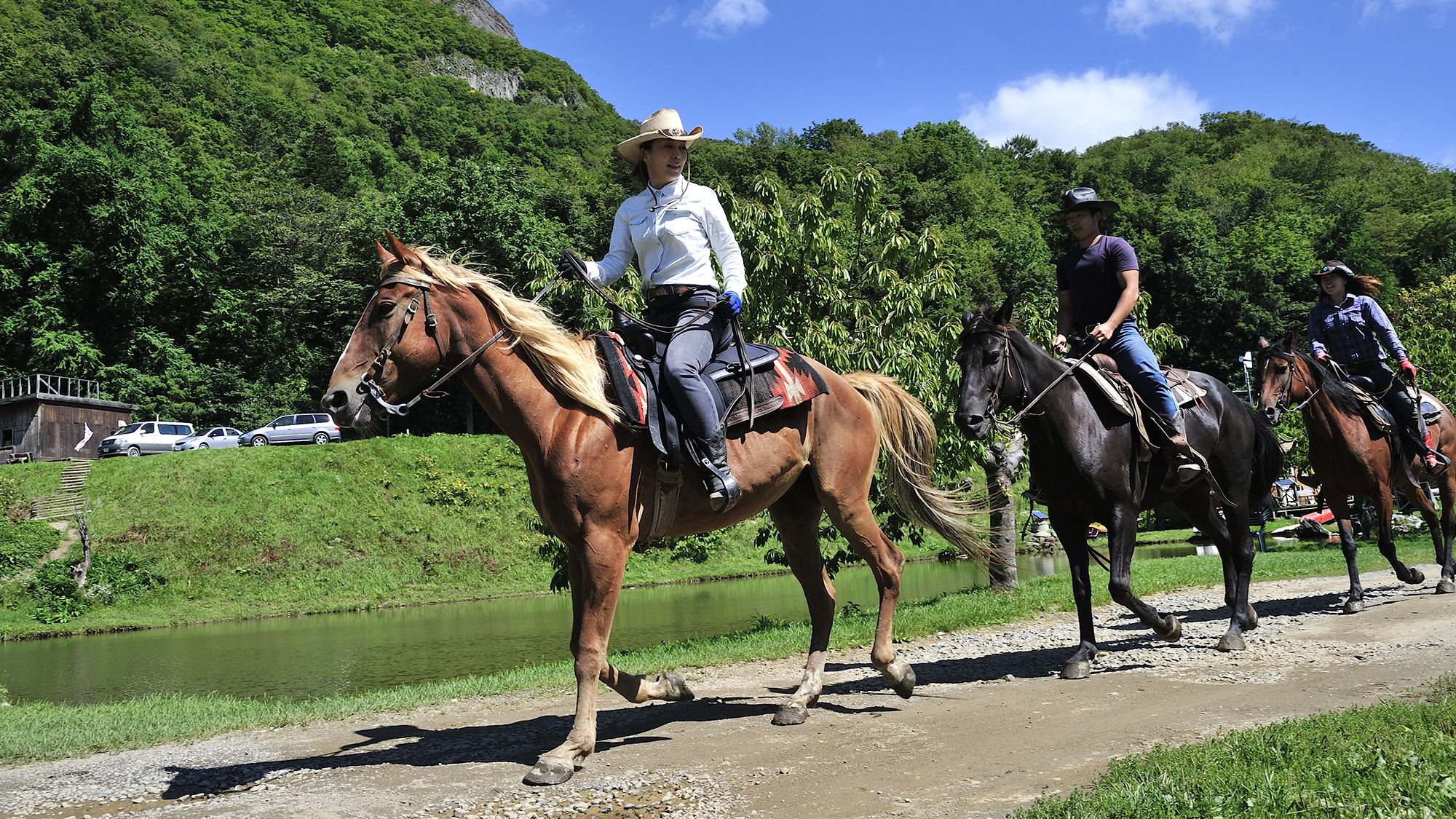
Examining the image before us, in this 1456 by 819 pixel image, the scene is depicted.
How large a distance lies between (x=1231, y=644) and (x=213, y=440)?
46.5m

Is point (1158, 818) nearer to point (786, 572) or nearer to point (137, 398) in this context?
point (786, 572)

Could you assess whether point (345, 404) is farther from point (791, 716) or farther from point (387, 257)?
point (791, 716)

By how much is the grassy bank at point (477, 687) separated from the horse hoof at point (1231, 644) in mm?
3213

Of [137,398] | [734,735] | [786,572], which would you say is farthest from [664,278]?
[137,398]

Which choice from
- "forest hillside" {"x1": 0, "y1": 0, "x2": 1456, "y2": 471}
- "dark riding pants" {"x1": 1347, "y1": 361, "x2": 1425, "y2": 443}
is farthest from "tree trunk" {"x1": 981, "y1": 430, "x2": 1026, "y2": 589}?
"dark riding pants" {"x1": 1347, "y1": 361, "x2": 1425, "y2": 443}

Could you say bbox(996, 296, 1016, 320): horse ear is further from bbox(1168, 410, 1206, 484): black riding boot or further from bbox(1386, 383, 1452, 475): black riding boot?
bbox(1386, 383, 1452, 475): black riding boot

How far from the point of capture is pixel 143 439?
42281mm

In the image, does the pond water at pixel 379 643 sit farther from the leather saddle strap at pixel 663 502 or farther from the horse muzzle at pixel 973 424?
the horse muzzle at pixel 973 424

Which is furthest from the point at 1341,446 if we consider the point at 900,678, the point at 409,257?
the point at 409,257

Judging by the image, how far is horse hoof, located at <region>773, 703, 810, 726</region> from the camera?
6195mm

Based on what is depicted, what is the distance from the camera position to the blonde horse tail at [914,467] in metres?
7.64

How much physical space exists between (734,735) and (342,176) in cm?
8313

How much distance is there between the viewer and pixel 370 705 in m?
8.14

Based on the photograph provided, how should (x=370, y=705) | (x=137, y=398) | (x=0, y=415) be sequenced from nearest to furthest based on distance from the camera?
(x=370, y=705) < (x=0, y=415) < (x=137, y=398)
